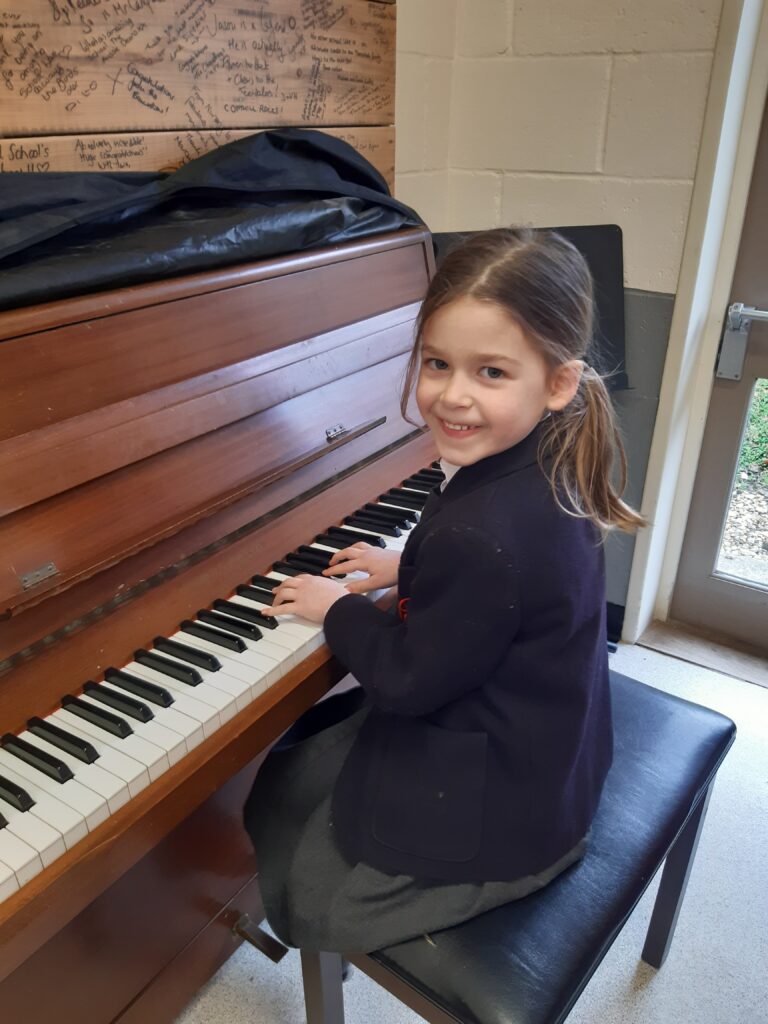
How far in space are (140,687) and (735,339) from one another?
5.33 feet

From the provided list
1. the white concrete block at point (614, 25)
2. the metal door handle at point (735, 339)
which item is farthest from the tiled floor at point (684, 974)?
the white concrete block at point (614, 25)

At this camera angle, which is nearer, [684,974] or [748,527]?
[684,974]

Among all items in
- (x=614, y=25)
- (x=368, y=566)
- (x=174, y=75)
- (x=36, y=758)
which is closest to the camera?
(x=36, y=758)

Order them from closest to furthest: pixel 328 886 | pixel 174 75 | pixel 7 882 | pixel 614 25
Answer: pixel 7 882, pixel 328 886, pixel 174 75, pixel 614 25

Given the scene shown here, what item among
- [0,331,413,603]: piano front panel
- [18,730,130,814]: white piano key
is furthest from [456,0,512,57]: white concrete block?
[18,730,130,814]: white piano key

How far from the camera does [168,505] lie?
98cm

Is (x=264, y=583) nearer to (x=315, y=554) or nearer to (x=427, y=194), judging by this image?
(x=315, y=554)

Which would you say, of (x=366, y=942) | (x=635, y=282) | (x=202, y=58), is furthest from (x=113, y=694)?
(x=635, y=282)

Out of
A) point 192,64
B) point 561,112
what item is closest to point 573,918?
point 192,64

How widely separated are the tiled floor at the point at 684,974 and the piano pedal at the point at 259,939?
0.36ft

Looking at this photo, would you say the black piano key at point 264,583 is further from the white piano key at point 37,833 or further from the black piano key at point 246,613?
the white piano key at point 37,833

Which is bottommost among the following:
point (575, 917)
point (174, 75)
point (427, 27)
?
point (575, 917)

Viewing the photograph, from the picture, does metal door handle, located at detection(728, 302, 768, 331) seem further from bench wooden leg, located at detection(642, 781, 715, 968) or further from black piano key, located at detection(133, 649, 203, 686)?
black piano key, located at detection(133, 649, 203, 686)

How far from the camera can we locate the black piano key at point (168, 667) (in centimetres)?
90
